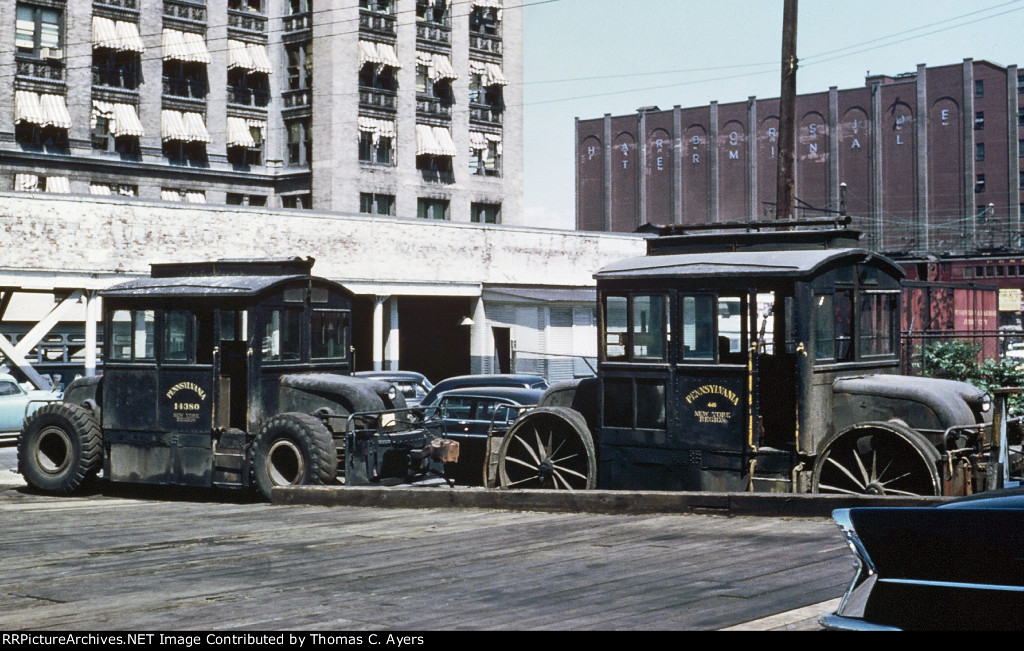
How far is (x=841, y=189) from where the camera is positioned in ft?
249

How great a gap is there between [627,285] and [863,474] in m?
3.41

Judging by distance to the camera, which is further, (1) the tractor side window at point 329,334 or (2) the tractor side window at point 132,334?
(1) the tractor side window at point 329,334

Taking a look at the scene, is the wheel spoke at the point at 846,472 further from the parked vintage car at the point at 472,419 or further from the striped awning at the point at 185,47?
the striped awning at the point at 185,47

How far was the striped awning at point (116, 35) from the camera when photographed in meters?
48.1

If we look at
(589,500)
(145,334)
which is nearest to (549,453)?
(589,500)

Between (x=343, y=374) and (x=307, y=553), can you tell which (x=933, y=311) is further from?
(x=307, y=553)

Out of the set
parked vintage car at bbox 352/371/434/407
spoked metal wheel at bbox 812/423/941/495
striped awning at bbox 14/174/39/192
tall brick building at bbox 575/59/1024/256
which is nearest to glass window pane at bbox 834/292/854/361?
spoked metal wheel at bbox 812/423/941/495

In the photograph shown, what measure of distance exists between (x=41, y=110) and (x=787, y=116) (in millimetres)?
35266

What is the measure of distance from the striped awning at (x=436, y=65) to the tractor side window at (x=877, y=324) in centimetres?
4580

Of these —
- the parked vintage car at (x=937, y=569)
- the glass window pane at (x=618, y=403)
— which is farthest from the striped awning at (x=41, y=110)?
the parked vintage car at (x=937, y=569)

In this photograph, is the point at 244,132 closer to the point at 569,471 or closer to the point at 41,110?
the point at 41,110

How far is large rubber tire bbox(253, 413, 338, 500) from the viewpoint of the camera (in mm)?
15148
